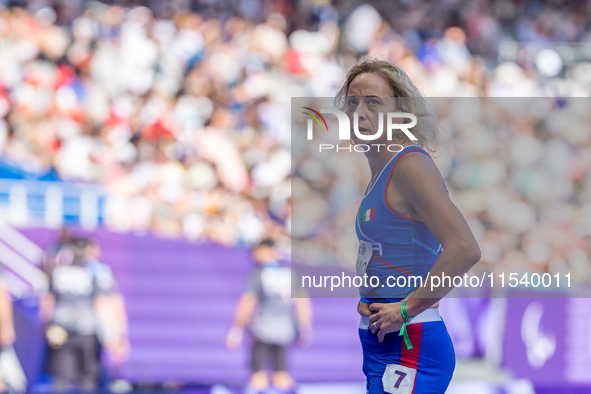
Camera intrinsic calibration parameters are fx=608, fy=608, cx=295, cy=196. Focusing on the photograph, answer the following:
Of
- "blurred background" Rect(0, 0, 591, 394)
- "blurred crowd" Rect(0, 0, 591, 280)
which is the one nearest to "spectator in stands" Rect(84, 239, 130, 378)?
"blurred background" Rect(0, 0, 591, 394)

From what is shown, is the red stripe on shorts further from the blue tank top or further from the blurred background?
the blurred background

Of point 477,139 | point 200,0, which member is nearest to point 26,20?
point 200,0

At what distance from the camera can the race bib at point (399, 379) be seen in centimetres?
182

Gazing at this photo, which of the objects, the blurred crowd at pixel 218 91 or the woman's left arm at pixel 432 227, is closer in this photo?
the woman's left arm at pixel 432 227

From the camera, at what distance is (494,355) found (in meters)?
5.34

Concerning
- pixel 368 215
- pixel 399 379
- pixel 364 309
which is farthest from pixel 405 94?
pixel 399 379

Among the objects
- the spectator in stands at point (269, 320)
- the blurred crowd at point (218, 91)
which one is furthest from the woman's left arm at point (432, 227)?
the blurred crowd at point (218, 91)

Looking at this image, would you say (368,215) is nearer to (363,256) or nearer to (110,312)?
(363,256)

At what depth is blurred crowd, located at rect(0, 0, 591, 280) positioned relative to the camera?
5746 mm

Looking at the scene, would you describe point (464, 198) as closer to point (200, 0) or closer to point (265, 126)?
point (265, 126)

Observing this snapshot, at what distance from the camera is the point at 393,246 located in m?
1.85

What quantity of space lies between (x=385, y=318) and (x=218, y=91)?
203 inches

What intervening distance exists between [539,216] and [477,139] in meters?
0.96

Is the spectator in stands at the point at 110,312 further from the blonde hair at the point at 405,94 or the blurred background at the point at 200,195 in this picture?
the blonde hair at the point at 405,94
